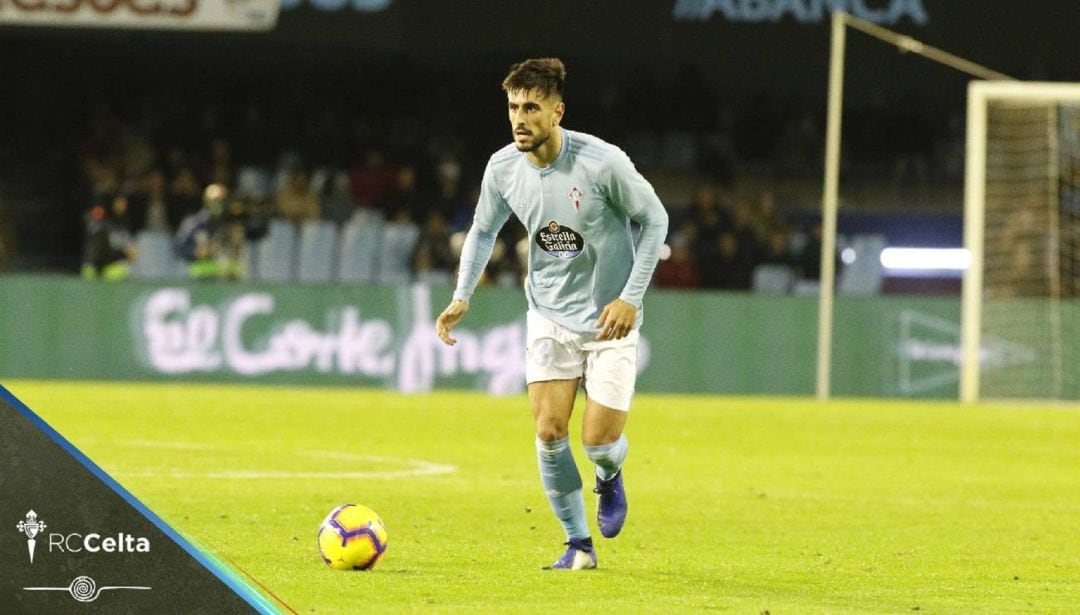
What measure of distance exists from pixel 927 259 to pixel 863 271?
3.58 m

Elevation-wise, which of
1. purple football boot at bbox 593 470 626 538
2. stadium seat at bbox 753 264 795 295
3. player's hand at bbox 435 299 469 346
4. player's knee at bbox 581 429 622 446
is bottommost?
purple football boot at bbox 593 470 626 538

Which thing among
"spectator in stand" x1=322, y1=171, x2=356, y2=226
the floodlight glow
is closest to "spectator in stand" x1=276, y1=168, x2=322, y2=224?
"spectator in stand" x1=322, y1=171, x2=356, y2=226

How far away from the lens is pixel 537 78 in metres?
8.17

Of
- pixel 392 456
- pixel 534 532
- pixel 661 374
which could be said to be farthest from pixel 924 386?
→ pixel 534 532

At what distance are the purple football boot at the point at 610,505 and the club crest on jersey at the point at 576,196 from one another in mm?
1166

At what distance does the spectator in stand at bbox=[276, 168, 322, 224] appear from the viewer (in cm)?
2670

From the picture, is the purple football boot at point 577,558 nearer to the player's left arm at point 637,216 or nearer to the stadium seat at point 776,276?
the player's left arm at point 637,216

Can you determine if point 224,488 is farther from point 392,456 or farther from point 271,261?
point 271,261

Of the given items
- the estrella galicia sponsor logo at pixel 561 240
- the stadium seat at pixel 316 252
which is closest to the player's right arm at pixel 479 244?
the estrella galicia sponsor logo at pixel 561 240

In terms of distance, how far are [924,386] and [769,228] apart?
4.06 m

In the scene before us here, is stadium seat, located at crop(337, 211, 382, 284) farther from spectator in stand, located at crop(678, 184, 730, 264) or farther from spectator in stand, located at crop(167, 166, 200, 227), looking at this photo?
spectator in stand, located at crop(678, 184, 730, 264)

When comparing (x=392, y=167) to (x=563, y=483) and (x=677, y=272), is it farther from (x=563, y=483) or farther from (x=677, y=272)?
(x=563, y=483)

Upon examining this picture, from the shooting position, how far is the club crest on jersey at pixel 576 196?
8438mm

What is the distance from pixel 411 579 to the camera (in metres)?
8.05
